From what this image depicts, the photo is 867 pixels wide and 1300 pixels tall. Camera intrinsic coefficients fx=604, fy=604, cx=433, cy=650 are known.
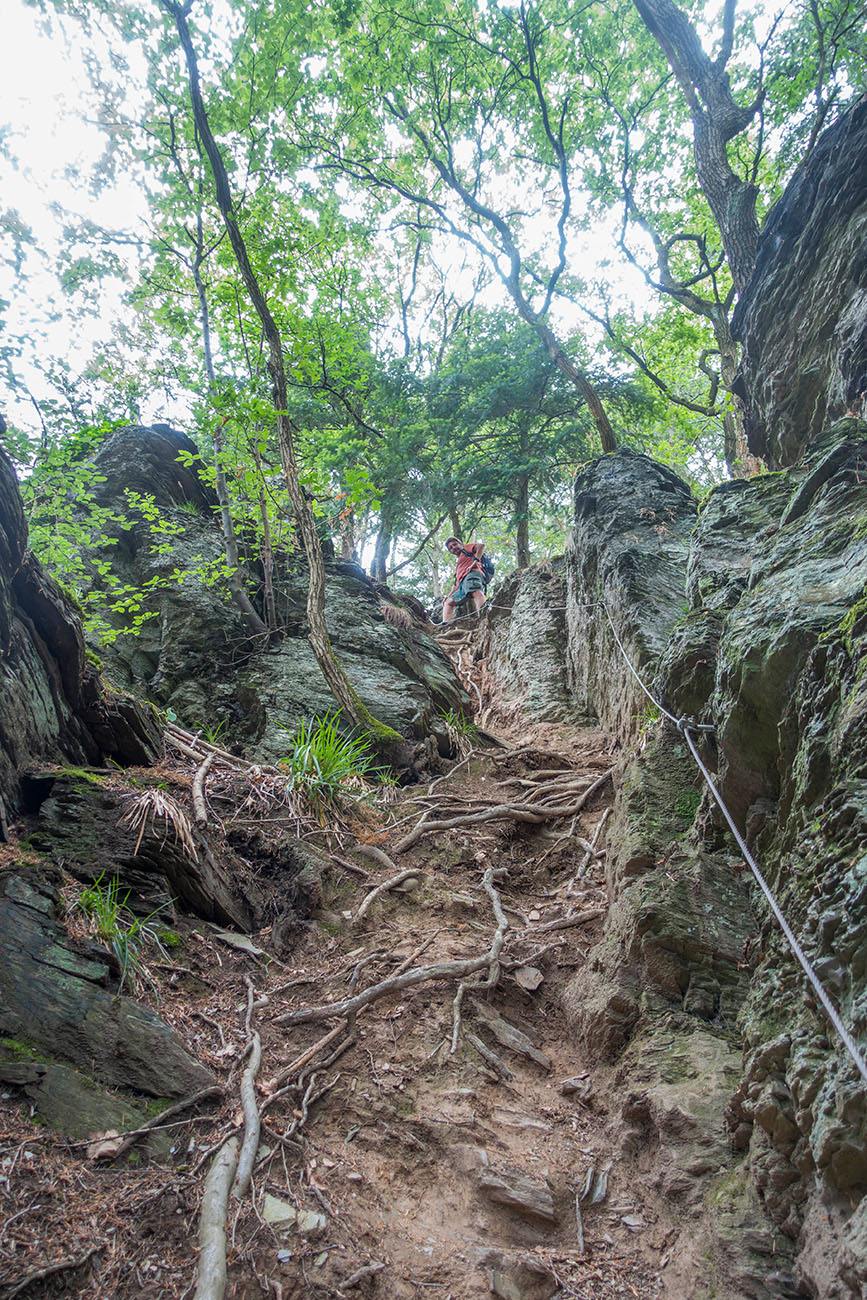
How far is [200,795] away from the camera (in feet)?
13.2

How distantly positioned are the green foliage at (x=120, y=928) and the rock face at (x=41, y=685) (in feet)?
2.02

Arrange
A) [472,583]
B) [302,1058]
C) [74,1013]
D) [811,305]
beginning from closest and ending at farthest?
[74,1013] → [302,1058] → [811,305] → [472,583]

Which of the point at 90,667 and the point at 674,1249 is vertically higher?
the point at 90,667

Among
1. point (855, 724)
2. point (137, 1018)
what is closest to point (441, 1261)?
point (137, 1018)

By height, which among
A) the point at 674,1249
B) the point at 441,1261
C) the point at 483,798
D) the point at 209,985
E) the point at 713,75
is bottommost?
the point at 441,1261

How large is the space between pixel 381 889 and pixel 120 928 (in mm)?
1605

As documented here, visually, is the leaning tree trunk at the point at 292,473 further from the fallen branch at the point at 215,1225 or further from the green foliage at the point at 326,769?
the fallen branch at the point at 215,1225

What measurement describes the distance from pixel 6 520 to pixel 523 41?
12.7m

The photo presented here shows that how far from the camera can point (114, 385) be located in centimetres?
914

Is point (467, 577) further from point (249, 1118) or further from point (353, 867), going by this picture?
point (249, 1118)

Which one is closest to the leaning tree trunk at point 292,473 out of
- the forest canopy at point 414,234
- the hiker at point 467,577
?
the forest canopy at point 414,234

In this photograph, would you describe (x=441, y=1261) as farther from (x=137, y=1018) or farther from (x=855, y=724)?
(x=855, y=724)

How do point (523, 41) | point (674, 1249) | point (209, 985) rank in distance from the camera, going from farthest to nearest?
point (523, 41), point (209, 985), point (674, 1249)

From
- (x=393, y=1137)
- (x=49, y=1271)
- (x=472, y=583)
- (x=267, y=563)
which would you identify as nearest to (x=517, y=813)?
(x=393, y=1137)
